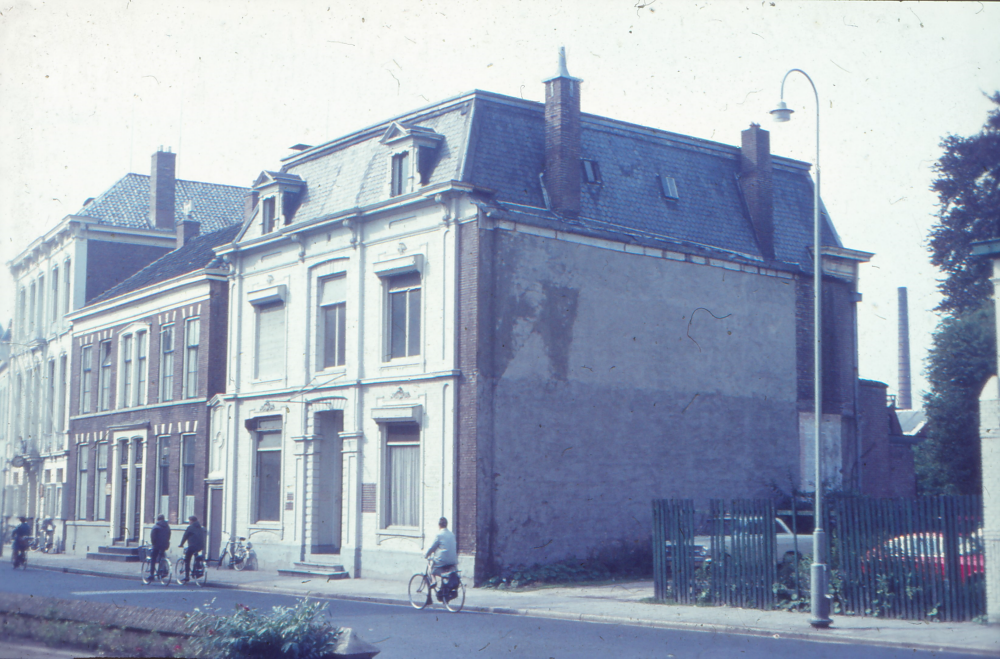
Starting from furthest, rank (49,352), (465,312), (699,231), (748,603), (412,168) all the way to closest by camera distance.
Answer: (49,352) < (699,231) < (412,168) < (465,312) < (748,603)

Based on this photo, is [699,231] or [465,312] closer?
[465,312]

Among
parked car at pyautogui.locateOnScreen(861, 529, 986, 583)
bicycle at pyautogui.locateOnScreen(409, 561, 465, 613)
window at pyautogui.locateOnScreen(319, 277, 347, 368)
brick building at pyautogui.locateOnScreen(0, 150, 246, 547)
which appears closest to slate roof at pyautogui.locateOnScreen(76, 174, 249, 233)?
brick building at pyautogui.locateOnScreen(0, 150, 246, 547)

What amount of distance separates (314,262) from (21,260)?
83.0 ft

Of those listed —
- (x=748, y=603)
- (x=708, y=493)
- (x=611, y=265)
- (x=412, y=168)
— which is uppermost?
(x=412, y=168)

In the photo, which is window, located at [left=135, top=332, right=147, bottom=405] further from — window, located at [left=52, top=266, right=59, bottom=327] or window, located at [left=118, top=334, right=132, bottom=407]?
window, located at [left=52, top=266, right=59, bottom=327]

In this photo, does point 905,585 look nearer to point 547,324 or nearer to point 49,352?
point 547,324

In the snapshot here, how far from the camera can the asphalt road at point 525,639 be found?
43.3ft

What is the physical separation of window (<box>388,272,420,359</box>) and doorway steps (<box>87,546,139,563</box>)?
1536 cm

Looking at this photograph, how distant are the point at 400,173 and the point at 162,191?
24703 mm

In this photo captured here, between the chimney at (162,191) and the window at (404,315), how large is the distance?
2421 centimetres

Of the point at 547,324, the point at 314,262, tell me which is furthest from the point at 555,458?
the point at 314,262

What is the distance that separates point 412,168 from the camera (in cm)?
2631

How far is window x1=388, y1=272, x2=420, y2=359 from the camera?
2595 cm

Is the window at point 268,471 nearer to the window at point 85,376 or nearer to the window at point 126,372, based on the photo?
the window at point 126,372
